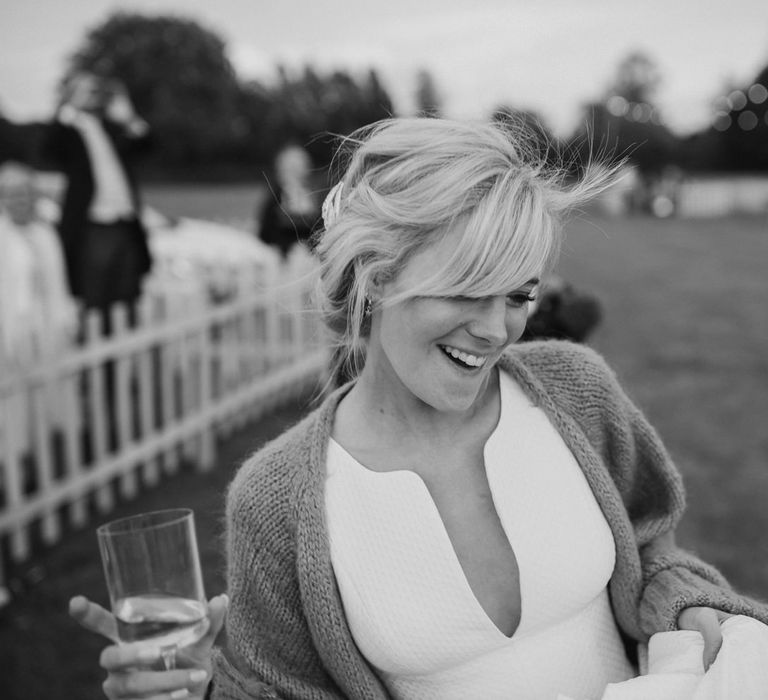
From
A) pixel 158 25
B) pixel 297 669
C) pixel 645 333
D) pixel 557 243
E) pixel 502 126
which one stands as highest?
pixel 158 25

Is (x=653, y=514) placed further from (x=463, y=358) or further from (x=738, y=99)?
(x=738, y=99)

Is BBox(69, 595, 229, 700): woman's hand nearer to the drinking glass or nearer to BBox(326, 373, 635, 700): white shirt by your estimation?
the drinking glass

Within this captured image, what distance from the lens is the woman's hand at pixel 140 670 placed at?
4.35ft

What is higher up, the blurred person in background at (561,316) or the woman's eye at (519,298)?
the woman's eye at (519,298)

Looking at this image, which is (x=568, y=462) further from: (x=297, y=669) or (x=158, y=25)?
(x=158, y=25)

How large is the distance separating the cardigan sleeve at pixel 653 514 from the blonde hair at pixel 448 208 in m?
0.37

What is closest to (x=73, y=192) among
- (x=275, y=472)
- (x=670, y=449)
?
(x=670, y=449)

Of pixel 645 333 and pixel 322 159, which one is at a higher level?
pixel 322 159

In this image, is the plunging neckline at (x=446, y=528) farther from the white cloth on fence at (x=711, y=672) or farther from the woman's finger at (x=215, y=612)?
the woman's finger at (x=215, y=612)

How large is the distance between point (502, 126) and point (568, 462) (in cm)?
74

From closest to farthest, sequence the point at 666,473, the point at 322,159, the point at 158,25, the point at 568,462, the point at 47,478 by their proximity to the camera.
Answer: the point at 568,462
the point at 666,473
the point at 47,478
the point at 322,159
the point at 158,25

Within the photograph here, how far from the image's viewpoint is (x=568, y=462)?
163 cm

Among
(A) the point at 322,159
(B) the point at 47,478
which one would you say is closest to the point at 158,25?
(A) the point at 322,159

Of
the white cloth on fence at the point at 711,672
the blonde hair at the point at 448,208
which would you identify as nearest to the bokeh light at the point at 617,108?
the blonde hair at the point at 448,208
